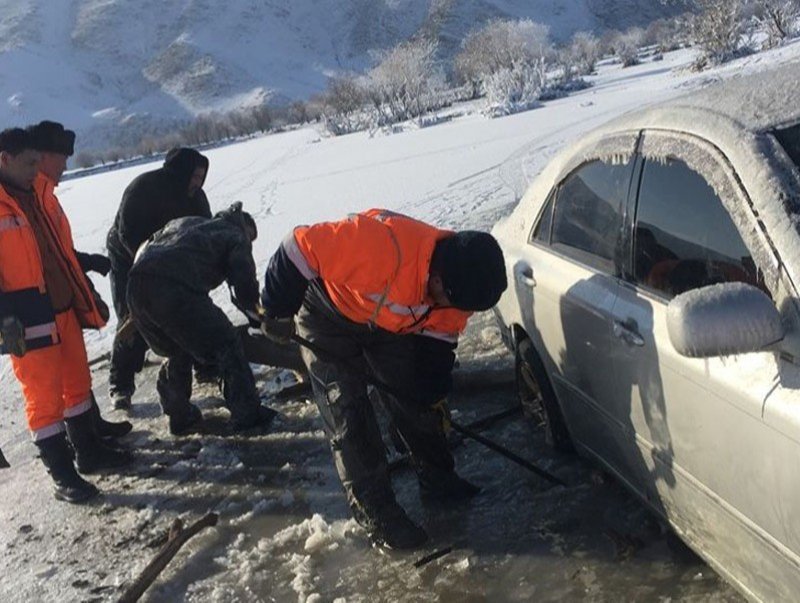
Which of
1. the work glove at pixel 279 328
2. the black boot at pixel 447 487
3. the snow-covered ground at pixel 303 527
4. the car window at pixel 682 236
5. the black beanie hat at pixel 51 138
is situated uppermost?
the black beanie hat at pixel 51 138

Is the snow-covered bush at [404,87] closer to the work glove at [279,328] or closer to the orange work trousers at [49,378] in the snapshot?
the orange work trousers at [49,378]

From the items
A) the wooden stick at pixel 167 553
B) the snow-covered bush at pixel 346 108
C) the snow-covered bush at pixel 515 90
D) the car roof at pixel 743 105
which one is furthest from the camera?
the snow-covered bush at pixel 346 108

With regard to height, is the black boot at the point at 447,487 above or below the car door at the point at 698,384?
below

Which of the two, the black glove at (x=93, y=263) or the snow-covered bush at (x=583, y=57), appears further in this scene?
the snow-covered bush at (x=583, y=57)

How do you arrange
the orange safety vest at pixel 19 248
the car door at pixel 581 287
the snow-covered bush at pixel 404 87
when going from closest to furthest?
the car door at pixel 581 287 → the orange safety vest at pixel 19 248 → the snow-covered bush at pixel 404 87

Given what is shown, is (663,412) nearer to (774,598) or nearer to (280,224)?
(774,598)

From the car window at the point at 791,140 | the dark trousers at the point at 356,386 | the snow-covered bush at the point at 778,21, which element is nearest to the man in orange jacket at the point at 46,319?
the dark trousers at the point at 356,386

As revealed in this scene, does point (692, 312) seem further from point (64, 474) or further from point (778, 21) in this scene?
point (778, 21)

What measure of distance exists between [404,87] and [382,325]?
102 feet

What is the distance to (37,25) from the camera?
115812mm

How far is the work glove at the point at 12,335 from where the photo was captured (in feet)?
13.9

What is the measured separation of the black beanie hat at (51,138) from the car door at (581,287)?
2.72 metres

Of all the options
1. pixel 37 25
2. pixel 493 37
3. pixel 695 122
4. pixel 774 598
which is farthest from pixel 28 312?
pixel 37 25

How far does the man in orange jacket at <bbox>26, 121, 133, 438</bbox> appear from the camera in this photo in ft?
15.3
